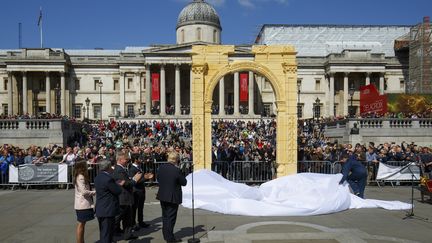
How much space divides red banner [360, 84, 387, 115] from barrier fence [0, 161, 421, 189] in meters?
15.6

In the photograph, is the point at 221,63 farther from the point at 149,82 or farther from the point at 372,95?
the point at 149,82

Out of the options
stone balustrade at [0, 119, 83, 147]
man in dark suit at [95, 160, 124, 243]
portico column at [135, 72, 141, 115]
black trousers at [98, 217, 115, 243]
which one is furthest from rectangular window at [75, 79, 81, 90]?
black trousers at [98, 217, 115, 243]

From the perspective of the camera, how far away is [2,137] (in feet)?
99.1

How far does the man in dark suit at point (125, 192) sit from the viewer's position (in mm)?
8281

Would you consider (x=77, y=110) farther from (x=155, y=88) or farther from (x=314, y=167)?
(x=314, y=167)

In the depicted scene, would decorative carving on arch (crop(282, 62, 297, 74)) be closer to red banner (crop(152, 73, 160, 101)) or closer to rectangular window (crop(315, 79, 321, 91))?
red banner (crop(152, 73, 160, 101))

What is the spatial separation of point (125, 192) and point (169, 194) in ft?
3.32

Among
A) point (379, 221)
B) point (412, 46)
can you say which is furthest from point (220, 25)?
point (379, 221)

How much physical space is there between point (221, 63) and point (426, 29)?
161ft

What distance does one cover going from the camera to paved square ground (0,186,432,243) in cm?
866

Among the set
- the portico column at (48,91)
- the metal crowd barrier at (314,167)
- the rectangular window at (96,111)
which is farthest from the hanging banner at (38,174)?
the rectangular window at (96,111)

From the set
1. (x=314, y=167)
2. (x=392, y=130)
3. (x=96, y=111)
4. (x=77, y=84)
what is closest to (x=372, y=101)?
(x=392, y=130)

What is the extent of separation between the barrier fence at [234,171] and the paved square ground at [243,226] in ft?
12.2

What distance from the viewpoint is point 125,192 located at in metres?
8.60
